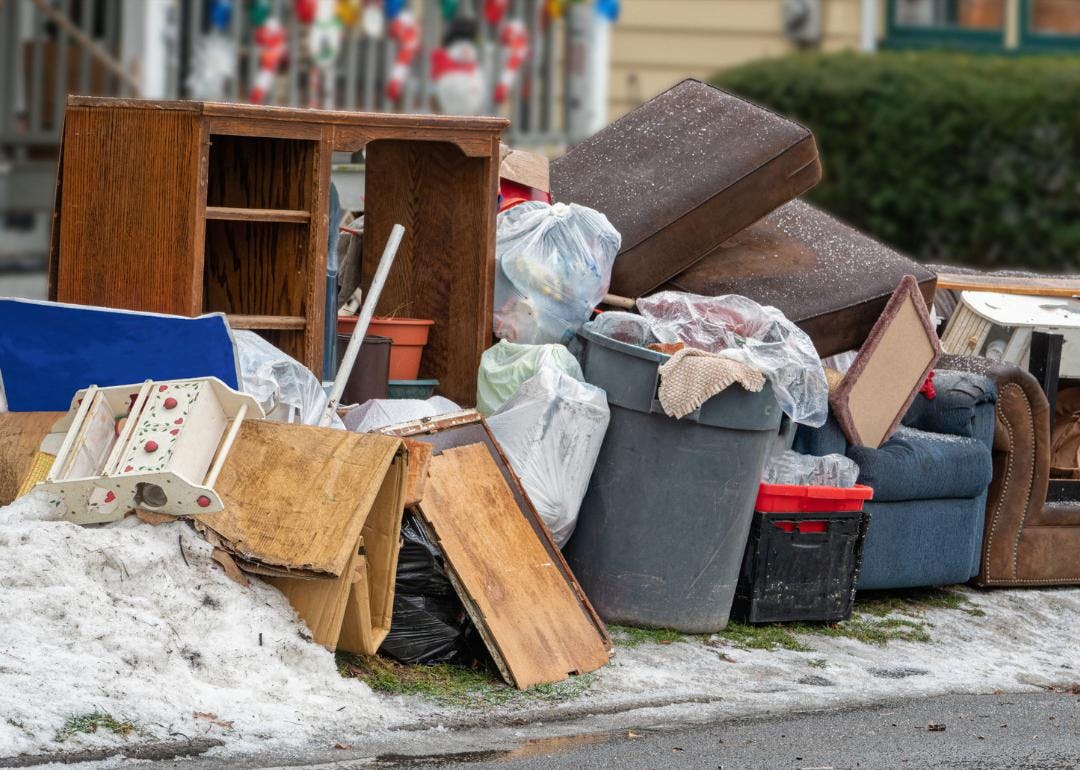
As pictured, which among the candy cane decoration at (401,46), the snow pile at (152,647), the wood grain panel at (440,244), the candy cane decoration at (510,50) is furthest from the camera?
the candy cane decoration at (510,50)

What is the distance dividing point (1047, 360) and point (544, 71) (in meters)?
7.86

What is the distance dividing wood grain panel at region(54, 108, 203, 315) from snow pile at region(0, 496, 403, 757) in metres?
1.01

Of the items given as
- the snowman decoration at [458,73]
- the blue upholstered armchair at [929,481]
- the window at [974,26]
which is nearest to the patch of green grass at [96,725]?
the blue upholstered armchair at [929,481]

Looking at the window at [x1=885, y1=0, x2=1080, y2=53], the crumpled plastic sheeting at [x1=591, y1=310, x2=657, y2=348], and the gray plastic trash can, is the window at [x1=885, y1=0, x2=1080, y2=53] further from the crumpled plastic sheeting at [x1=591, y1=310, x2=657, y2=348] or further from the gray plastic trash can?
the gray plastic trash can

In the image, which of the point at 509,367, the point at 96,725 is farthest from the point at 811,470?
the point at 96,725

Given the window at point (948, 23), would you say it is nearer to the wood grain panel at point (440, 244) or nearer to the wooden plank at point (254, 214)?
the wood grain panel at point (440, 244)

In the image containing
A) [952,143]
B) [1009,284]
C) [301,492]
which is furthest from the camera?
[952,143]

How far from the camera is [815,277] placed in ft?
21.3

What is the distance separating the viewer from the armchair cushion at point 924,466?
6.10 meters

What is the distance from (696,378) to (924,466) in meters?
1.25

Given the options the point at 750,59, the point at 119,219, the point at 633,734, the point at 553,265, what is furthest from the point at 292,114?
the point at 750,59

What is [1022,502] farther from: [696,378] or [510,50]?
[510,50]

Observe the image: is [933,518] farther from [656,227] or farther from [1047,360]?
[656,227]

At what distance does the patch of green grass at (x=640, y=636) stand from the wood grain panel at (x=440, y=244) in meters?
1.07
